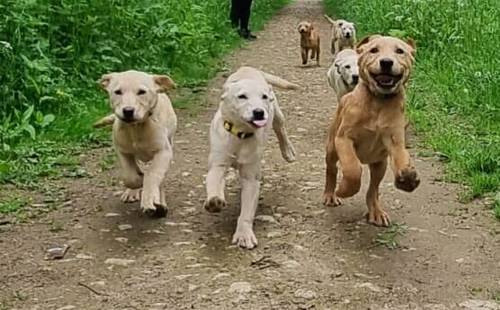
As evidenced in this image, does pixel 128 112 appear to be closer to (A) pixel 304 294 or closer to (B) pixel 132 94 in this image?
(B) pixel 132 94

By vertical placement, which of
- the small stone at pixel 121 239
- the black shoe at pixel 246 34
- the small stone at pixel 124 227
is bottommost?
the small stone at pixel 121 239

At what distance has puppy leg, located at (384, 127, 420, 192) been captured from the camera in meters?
5.10

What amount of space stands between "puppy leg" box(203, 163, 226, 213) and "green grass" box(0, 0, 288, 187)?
1.28 m

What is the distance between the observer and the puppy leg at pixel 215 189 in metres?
5.27

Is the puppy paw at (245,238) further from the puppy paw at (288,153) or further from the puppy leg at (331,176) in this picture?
the puppy paw at (288,153)

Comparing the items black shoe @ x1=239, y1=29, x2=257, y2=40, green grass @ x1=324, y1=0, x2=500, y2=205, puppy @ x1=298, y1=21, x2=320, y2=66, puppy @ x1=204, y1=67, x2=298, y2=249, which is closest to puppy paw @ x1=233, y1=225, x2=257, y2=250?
puppy @ x1=204, y1=67, x2=298, y2=249

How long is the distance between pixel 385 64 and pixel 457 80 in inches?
190

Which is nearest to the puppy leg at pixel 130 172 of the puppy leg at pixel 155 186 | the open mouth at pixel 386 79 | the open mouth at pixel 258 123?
the puppy leg at pixel 155 186

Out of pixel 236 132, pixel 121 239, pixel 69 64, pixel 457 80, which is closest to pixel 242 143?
pixel 236 132

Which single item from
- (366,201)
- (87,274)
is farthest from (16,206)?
(366,201)

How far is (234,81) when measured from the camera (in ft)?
18.6

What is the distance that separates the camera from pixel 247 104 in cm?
532

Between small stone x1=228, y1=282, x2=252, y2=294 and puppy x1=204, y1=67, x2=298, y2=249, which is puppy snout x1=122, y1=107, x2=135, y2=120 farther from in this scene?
small stone x1=228, y1=282, x2=252, y2=294

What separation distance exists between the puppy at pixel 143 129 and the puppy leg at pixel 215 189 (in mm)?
405
